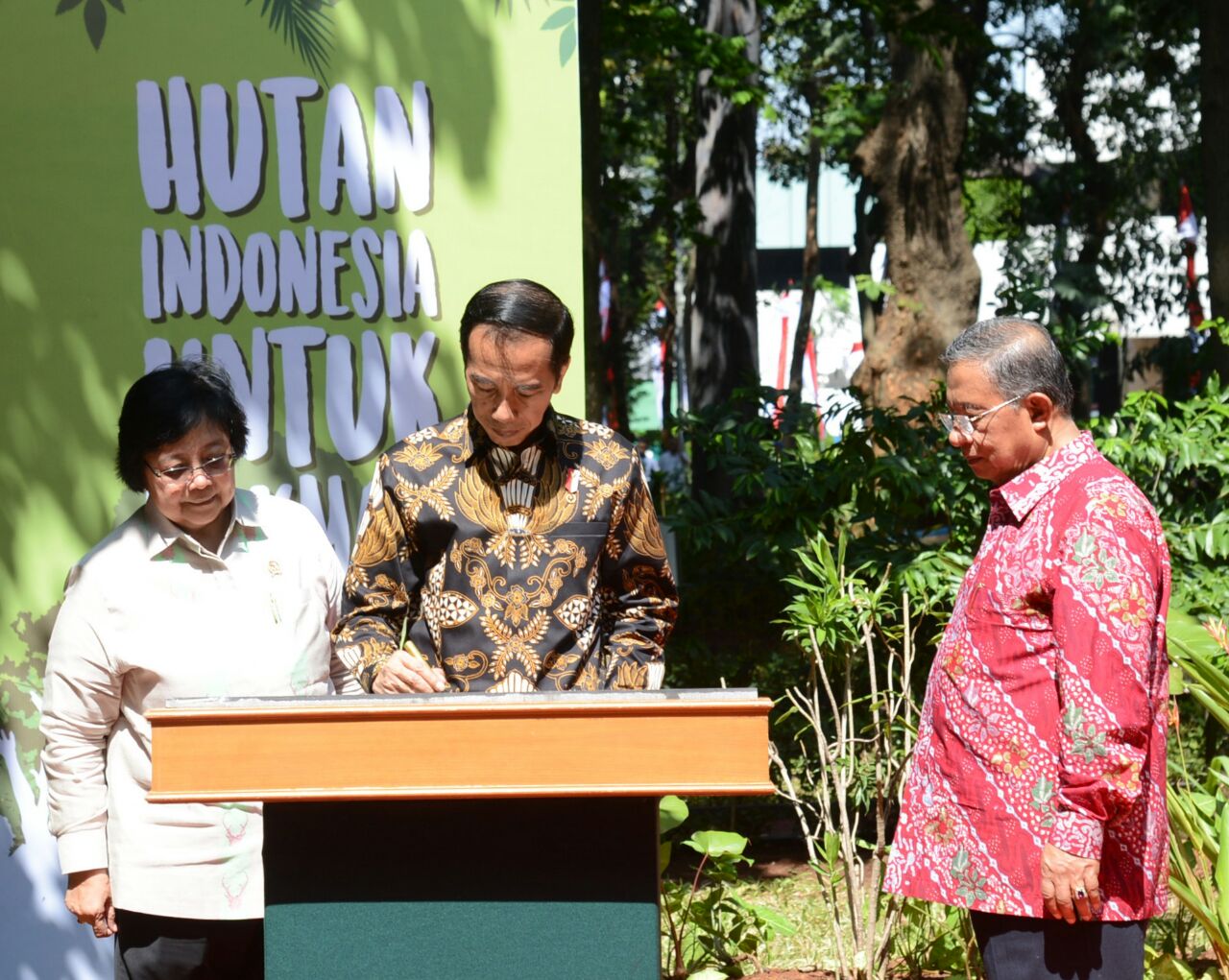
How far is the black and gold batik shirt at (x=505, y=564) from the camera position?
2756 millimetres

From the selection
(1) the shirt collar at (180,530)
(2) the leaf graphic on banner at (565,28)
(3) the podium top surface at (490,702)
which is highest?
(2) the leaf graphic on banner at (565,28)

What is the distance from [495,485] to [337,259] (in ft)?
4.47

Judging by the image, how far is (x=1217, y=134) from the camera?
8.41 metres

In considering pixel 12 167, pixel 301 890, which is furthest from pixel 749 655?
pixel 301 890

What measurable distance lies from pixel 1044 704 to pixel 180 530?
1.67m

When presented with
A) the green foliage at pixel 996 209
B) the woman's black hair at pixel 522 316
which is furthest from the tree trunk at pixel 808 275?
the woman's black hair at pixel 522 316

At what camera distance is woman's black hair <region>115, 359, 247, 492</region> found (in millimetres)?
2879

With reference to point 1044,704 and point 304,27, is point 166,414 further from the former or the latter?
point 1044,704

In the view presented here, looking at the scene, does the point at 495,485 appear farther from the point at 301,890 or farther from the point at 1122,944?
the point at 1122,944

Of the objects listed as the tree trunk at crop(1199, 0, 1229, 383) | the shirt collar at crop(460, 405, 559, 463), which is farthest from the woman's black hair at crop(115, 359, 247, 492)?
the tree trunk at crop(1199, 0, 1229, 383)

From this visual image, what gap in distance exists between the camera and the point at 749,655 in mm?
7375

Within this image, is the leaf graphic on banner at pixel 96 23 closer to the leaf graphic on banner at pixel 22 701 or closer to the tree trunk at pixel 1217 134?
the leaf graphic on banner at pixel 22 701

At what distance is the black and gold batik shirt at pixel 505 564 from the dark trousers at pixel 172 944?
680mm

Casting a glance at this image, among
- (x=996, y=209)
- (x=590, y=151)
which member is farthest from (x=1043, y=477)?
(x=996, y=209)
